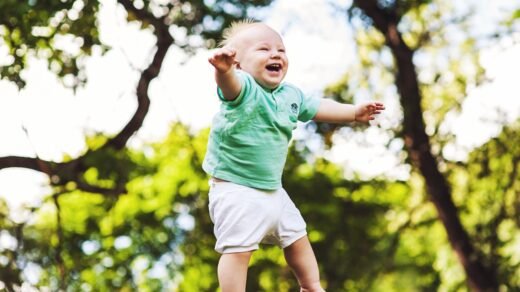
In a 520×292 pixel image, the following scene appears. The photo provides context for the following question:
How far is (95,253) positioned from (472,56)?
18.8 ft

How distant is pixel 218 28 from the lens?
6.45m

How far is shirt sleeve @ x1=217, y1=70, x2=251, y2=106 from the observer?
2.60 m

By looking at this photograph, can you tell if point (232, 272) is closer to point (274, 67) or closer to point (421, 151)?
point (274, 67)

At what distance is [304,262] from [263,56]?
2.18 ft

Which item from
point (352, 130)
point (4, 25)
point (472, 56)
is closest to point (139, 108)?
point (4, 25)

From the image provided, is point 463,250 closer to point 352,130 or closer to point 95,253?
point 352,130

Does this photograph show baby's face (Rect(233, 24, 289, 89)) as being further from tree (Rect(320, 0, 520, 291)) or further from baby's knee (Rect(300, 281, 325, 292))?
tree (Rect(320, 0, 520, 291))

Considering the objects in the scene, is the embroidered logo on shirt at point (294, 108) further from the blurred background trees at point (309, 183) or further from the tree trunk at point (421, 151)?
the tree trunk at point (421, 151)

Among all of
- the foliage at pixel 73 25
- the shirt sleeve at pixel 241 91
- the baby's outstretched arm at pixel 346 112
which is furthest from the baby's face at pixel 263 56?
the foliage at pixel 73 25

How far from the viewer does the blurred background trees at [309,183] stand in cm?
581

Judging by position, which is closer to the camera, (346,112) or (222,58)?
(222,58)

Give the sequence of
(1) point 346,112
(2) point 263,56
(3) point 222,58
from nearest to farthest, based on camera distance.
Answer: (3) point 222,58 < (2) point 263,56 < (1) point 346,112

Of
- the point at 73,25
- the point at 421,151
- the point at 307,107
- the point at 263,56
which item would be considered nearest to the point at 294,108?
the point at 307,107

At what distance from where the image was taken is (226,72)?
97.1 inches
